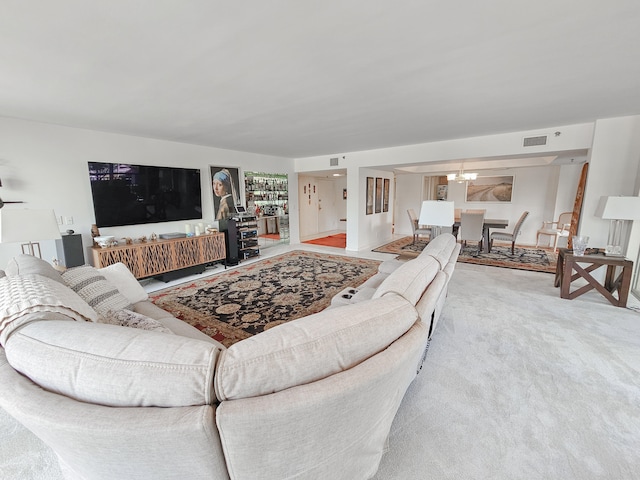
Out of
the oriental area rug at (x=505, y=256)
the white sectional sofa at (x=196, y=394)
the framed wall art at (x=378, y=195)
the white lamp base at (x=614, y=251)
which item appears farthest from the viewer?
the framed wall art at (x=378, y=195)

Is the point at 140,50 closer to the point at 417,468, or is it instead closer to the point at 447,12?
the point at 447,12

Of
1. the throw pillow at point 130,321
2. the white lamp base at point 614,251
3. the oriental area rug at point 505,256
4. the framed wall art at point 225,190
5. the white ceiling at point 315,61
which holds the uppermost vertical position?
the white ceiling at point 315,61

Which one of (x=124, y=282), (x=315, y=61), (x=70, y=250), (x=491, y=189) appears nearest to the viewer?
(x=315, y=61)

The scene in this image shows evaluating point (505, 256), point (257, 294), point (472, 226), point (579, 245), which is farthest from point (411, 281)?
point (505, 256)

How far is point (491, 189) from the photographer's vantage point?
7.25 metres

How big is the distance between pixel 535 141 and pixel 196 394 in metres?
5.35

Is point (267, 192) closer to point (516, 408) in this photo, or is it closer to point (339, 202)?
point (339, 202)

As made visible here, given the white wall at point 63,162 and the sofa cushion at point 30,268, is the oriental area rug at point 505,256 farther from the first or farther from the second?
the white wall at point 63,162

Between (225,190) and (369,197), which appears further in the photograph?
(369,197)

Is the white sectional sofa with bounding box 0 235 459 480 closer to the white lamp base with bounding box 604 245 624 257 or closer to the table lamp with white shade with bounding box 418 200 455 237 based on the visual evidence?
the table lamp with white shade with bounding box 418 200 455 237

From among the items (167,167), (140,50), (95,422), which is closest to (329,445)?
(95,422)

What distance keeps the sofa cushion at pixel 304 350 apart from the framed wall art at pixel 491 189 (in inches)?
303

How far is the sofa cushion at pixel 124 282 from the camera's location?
2215mm

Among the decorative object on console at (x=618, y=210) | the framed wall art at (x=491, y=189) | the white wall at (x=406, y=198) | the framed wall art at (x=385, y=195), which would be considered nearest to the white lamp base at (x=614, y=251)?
the decorative object on console at (x=618, y=210)
